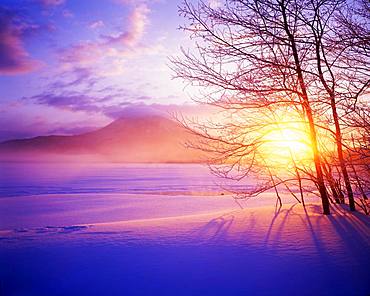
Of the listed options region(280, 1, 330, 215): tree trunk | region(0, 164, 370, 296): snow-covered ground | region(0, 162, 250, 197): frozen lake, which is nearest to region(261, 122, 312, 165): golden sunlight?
region(280, 1, 330, 215): tree trunk

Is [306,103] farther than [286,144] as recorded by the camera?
No

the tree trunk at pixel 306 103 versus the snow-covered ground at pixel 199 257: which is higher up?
the tree trunk at pixel 306 103

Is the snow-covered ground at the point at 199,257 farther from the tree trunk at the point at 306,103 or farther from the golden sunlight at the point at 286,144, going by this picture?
the golden sunlight at the point at 286,144

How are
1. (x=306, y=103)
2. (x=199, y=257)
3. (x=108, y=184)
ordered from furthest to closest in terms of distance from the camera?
(x=108, y=184) < (x=306, y=103) < (x=199, y=257)

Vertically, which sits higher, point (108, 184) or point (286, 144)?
point (286, 144)

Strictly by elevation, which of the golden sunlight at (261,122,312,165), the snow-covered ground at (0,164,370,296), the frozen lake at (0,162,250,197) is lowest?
the snow-covered ground at (0,164,370,296)

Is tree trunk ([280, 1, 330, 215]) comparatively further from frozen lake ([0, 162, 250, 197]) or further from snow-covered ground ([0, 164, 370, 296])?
frozen lake ([0, 162, 250, 197])

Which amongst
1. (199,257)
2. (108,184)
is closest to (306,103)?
(199,257)

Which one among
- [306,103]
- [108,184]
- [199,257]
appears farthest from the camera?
[108,184]

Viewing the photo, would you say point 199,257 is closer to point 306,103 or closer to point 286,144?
point 306,103

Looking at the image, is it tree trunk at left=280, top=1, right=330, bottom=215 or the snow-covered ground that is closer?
the snow-covered ground

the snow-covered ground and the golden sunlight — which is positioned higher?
the golden sunlight

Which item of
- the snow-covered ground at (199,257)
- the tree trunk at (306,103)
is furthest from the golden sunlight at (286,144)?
the snow-covered ground at (199,257)

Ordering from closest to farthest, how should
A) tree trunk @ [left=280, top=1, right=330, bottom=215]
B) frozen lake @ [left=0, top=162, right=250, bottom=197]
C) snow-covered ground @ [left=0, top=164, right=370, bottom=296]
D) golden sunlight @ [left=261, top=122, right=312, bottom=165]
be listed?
snow-covered ground @ [left=0, top=164, right=370, bottom=296] < tree trunk @ [left=280, top=1, right=330, bottom=215] < golden sunlight @ [left=261, top=122, right=312, bottom=165] < frozen lake @ [left=0, top=162, right=250, bottom=197]
